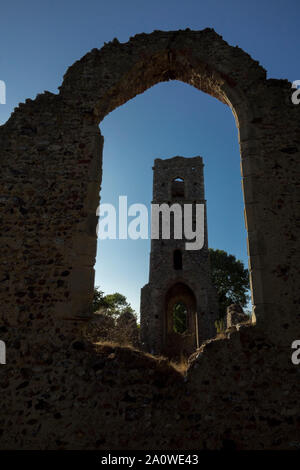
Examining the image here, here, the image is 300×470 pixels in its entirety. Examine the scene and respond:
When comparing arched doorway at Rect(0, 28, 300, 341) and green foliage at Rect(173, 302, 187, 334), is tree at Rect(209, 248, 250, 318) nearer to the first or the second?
green foliage at Rect(173, 302, 187, 334)

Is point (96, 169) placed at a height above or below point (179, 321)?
below

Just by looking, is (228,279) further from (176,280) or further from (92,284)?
(92,284)

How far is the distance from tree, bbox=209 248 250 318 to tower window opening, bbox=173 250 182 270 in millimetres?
11544

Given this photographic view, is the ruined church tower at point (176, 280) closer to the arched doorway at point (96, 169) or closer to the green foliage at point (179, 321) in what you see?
the green foliage at point (179, 321)

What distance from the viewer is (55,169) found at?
16.1ft

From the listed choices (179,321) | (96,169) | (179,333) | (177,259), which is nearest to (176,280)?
(177,259)

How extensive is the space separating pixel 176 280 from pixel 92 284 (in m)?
11.5

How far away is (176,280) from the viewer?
15.5 m

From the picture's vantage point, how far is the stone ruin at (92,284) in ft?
11.5

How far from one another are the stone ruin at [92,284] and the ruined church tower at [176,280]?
10221 millimetres
